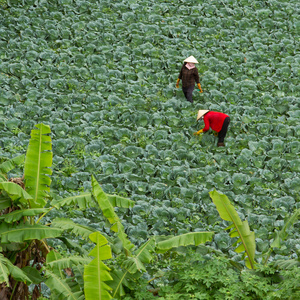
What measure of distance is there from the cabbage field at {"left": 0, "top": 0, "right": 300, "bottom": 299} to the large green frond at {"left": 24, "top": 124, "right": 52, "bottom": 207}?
120 centimetres

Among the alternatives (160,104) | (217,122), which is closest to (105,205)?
(217,122)

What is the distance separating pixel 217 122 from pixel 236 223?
294 centimetres

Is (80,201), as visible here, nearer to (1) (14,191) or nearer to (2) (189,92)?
(1) (14,191)

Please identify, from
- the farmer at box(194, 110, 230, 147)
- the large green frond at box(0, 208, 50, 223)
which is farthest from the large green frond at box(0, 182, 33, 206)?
the farmer at box(194, 110, 230, 147)

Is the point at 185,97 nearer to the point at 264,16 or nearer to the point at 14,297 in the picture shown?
the point at 264,16

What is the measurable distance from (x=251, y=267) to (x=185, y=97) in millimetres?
4193

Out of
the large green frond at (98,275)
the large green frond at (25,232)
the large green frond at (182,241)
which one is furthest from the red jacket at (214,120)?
the large green frond at (98,275)

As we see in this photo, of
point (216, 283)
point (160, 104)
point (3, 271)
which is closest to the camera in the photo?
point (3, 271)

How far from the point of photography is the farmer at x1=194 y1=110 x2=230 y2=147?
8.11 m

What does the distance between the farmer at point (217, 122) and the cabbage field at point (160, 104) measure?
15 centimetres

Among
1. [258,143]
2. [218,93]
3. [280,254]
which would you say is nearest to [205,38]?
[218,93]

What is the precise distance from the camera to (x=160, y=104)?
8.85 m

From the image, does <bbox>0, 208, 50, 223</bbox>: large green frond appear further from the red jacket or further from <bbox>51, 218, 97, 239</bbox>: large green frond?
the red jacket

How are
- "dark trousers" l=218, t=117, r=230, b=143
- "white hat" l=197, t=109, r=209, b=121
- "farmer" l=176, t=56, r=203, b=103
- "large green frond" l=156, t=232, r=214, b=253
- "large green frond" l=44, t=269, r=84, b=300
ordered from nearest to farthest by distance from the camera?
"large green frond" l=44, t=269, r=84, b=300
"large green frond" l=156, t=232, r=214, b=253
"dark trousers" l=218, t=117, r=230, b=143
"white hat" l=197, t=109, r=209, b=121
"farmer" l=176, t=56, r=203, b=103
